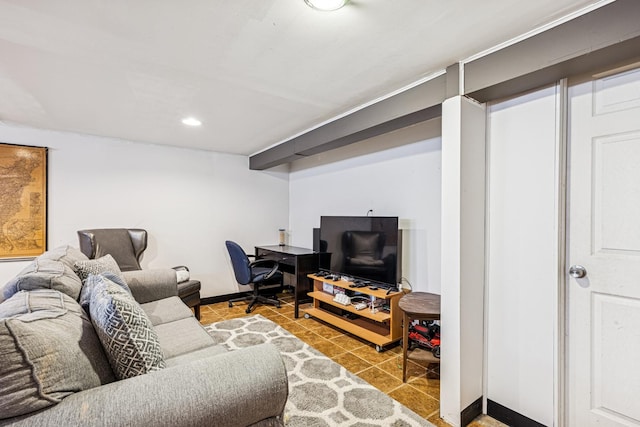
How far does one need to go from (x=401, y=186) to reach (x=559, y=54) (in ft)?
5.85

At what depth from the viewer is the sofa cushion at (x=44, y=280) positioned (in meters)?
1.40

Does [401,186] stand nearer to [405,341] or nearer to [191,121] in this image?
[405,341]

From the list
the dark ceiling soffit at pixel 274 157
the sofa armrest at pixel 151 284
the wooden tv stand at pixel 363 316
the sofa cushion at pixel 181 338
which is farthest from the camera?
the dark ceiling soffit at pixel 274 157

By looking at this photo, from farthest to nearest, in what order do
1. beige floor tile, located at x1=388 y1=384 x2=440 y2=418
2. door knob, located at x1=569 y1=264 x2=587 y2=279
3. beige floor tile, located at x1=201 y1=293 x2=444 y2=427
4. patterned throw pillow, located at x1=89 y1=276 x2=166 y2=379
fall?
beige floor tile, located at x1=201 y1=293 x2=444 y2=427 < beige floor tile, located at x1=388 y1=384 x2=440 y2=418 < door knob, located at x1=569 y1=264 x2=587 y2=279 < patterned throw pillow, located at x1=89 y1=276 x2=166 y2=379

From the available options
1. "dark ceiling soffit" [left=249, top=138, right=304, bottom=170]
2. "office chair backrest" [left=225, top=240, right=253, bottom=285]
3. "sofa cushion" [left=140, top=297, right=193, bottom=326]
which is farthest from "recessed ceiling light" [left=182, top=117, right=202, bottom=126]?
"sofa cushion" [left=140, top=297, right=193, bottom=326]

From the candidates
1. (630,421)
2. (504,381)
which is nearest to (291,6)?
(504,381)

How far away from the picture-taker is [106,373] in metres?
1.11

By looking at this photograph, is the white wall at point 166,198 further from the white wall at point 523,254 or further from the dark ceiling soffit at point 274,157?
the white wall at point 523,254

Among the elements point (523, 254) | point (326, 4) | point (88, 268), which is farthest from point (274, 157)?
point (523, 254)

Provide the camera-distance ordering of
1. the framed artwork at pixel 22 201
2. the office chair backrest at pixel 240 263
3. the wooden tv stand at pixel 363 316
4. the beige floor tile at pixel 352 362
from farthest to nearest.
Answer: the office chair backrest at pixel 240 263 < the framed artwork at pixel 22 201 < the wooden tv stand at pixel 363 316 < the beige floor tile at pixel 352 362

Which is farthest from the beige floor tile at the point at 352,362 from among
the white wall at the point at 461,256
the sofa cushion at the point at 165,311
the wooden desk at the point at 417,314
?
the sofa cushion at the point at 165,311

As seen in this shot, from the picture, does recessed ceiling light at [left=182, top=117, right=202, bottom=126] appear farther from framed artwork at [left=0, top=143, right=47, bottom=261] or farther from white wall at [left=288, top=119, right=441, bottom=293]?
white wall at [left=288, top=119, right=441, bottom=293]

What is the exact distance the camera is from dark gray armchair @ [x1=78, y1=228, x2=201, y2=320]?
126 inches

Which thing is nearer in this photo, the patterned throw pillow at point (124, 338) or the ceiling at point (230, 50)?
the patterned throw pillow at point (124, 338)
